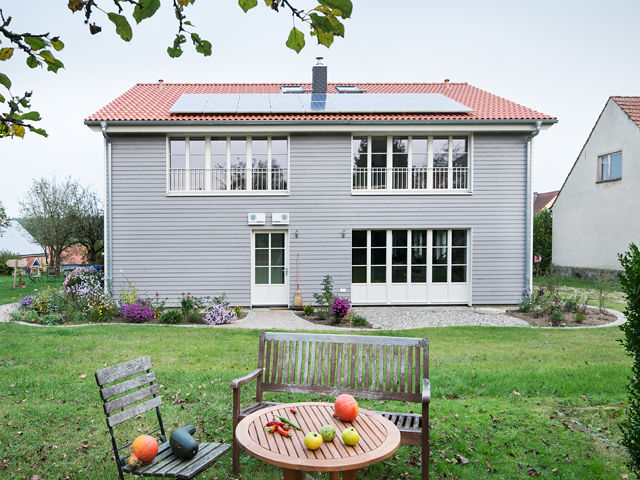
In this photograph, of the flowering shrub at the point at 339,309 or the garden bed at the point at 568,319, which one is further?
the flowering shrub at the point at 339,309

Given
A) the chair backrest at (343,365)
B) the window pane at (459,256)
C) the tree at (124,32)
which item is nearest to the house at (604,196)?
the window pane at (459,256)

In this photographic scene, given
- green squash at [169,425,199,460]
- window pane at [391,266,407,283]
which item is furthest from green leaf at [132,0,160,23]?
window pane at [391,266,407,283]

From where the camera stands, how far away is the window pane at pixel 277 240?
1384 cm

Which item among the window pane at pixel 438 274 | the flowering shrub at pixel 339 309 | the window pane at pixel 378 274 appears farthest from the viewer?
the window pane at pixel 438 274

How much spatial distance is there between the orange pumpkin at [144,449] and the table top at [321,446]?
2.14 ft

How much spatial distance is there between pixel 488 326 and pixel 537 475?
6871mm

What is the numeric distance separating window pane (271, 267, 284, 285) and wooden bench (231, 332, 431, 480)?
29.9ft

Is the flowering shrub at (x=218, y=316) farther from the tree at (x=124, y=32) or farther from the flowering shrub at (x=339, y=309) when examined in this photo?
the tree at (x=124, y=32)

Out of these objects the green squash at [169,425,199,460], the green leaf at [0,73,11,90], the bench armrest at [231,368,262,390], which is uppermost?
the green leaf at [0,73,11,90]

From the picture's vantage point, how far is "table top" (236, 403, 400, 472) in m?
2.69

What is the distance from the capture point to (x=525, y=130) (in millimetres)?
13641

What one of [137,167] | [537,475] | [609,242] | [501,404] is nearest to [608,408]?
[501,404]

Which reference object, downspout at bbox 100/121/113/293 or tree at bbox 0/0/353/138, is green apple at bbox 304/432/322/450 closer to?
Answer: tree at bbox 0/0/353/138

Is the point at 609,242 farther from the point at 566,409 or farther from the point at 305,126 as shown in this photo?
the point at 566,409
